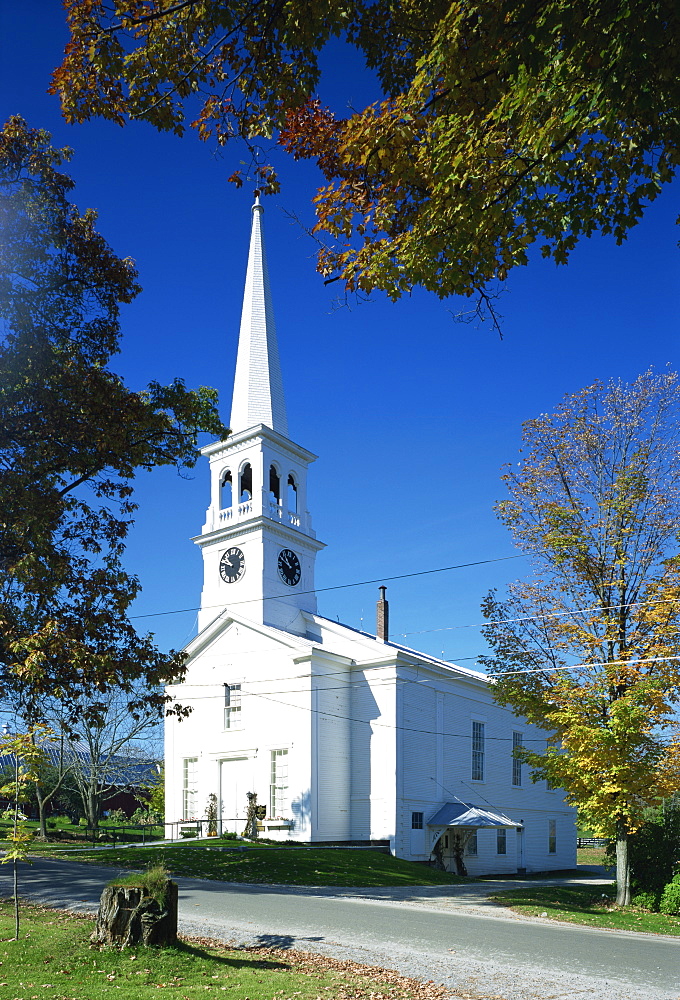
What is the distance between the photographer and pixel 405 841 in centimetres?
3148

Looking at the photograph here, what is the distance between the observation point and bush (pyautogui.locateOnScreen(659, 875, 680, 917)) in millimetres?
20578

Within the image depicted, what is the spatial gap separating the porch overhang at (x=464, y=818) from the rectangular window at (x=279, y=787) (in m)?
5.89

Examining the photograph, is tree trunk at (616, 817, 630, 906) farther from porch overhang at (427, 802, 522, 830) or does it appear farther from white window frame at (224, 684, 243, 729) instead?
white window frame at (224, 684, 243, 729)

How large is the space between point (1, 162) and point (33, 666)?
32.2 feet

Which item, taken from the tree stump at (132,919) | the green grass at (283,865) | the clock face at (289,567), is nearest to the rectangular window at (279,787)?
the green grass at (283,865)

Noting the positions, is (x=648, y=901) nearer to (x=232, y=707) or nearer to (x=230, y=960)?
(x=230, y=960)

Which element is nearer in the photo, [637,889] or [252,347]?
[637,889]

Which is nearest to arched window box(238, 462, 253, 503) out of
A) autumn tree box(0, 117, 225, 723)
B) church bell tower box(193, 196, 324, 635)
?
church bell tower box(193, 196, 324, 635)

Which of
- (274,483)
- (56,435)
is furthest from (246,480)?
(56,435)

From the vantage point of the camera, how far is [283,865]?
950 inches

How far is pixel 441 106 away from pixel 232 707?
1250 inches

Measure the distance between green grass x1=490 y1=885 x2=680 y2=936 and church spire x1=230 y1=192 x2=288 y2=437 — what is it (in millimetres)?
23040

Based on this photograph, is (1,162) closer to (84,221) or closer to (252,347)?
(84,221)

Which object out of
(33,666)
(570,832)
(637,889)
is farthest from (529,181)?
(570,832)
